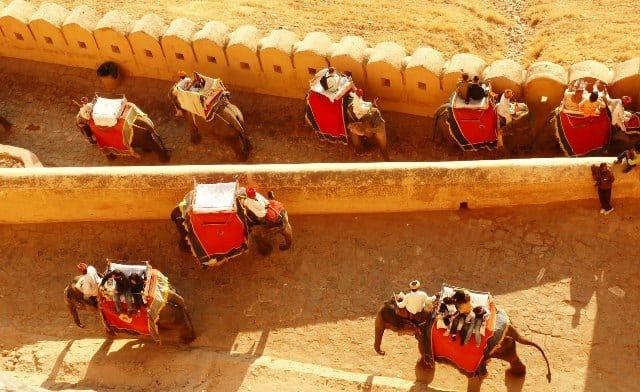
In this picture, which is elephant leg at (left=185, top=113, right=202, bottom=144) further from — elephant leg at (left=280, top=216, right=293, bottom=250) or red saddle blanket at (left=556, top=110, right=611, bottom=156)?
red saddle blanket at (left=556, top=110, right=611, bottom=156)

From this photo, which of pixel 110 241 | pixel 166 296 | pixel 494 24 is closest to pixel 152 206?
pixel 110 241

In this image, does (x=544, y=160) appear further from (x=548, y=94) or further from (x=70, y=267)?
(x=70, y=267)

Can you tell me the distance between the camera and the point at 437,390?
845 cm

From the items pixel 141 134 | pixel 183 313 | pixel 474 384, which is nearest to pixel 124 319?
pixel 183 313

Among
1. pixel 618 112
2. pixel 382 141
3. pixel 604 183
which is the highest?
pixel 618 112

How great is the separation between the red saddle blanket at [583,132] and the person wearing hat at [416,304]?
9.89ft

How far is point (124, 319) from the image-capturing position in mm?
8820

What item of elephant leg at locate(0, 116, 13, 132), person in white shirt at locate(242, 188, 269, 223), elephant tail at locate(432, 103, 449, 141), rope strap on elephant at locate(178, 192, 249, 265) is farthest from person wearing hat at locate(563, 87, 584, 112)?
elephant leg at locate(0, 116, 13, 132)

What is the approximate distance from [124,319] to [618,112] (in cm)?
576

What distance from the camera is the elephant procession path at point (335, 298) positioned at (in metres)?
8.66

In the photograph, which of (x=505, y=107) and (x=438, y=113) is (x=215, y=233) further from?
(x=505, y=107)

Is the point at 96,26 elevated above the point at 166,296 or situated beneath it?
elevated above

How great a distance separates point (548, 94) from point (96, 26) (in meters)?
6.22

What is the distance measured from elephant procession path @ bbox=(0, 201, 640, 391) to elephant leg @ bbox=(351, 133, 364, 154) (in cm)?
142
